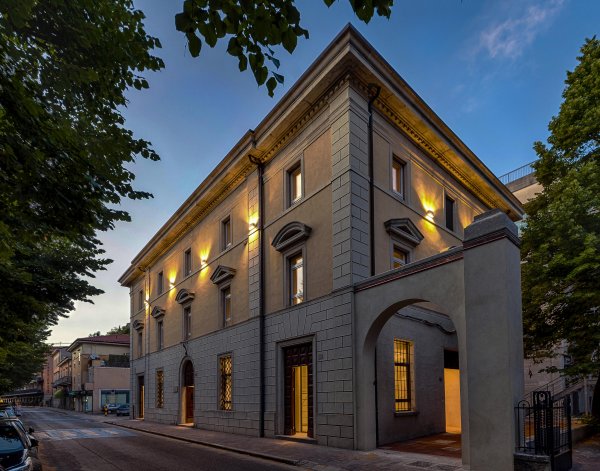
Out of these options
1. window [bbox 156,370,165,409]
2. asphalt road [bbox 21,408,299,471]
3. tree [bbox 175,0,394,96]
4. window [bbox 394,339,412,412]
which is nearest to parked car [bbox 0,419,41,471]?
asphalt road [bbox 21,408,299,471]

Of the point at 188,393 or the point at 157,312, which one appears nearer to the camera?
the point at 188,393

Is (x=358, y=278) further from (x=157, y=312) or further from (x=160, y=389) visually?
(x=160, y=389)

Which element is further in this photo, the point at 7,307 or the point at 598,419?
the point at 598,419

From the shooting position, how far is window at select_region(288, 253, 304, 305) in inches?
656

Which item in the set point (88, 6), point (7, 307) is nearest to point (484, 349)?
point (88, 6)

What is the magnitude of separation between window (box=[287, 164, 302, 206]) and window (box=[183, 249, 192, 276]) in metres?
11.1

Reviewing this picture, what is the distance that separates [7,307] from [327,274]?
899 centimetres

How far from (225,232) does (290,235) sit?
702cm

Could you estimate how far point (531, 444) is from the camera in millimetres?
9398

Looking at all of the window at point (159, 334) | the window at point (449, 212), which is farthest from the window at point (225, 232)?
the window at point (159, 334)

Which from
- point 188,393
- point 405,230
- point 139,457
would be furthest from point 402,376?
point 188,393

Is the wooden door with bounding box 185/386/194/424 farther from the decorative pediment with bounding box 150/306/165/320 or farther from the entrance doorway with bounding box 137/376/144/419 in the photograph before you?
the entrance doorway with bounding box 137/376/144/419

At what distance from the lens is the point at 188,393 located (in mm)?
26047

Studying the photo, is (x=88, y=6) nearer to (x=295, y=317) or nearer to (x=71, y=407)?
(x=295, y=317)
